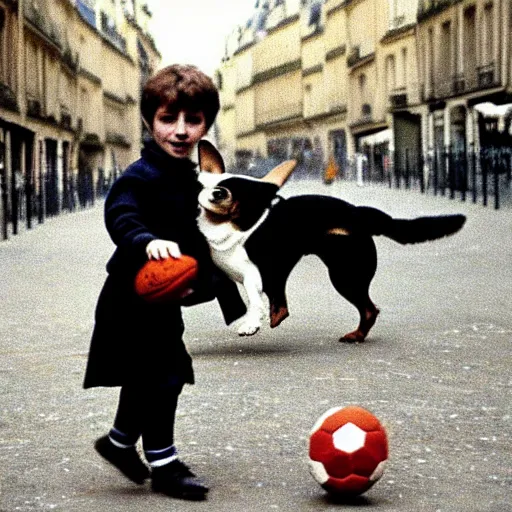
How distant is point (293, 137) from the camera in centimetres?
10369

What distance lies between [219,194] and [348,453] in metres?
2.75

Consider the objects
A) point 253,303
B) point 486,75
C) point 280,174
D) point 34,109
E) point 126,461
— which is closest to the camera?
point 126,461

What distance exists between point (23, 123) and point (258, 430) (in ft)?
110

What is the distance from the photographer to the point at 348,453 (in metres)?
4.62

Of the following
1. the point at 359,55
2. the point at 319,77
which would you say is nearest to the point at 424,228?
the point at 359,55

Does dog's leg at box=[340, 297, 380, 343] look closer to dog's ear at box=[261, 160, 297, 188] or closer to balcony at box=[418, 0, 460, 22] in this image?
dog's ear at box=[261, 160, 297, 188]

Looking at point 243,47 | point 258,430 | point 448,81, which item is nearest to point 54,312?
point 258,430

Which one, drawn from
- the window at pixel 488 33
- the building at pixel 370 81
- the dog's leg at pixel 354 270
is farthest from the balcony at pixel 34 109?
the dog's leg at pixel 354 270

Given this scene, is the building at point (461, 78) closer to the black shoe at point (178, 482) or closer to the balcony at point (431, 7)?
the balcony at point (431, 7)

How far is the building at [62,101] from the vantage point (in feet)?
111

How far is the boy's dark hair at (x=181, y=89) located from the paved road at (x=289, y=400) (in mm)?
1259

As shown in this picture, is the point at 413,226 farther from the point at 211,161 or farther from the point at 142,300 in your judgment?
the point at 142,300

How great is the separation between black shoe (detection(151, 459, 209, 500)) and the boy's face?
101 cm

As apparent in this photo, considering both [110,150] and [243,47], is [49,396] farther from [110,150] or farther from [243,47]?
[243,47]
